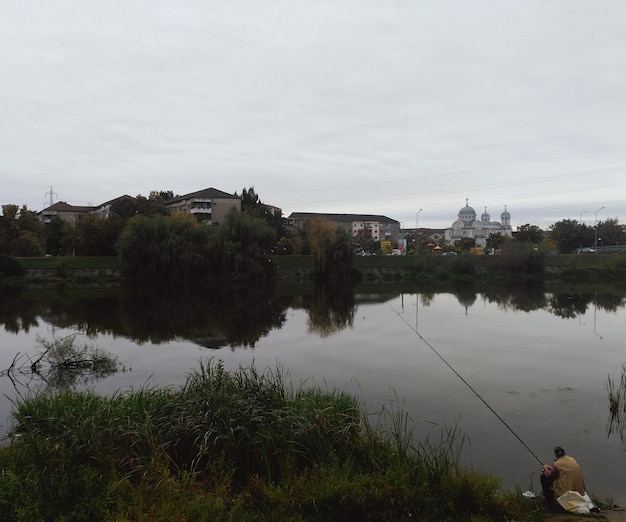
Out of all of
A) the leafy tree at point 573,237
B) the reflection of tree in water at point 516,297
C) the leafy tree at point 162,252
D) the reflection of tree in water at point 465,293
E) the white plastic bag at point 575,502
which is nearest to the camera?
the white plastic bag at point 575,502

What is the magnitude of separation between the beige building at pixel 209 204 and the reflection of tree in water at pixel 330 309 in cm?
4202

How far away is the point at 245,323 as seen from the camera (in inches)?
958

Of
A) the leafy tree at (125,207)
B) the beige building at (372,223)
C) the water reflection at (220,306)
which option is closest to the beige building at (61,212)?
the leafy tree at (125,207)

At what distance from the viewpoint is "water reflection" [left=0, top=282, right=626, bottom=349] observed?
22.1 m

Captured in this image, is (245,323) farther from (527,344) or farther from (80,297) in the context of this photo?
(80,297)

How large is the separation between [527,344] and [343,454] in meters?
14.1

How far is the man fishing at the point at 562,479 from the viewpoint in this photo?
6.21 meters

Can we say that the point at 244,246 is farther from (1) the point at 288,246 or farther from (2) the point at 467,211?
(2) the point at 467,211

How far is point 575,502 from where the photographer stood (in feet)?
19.5

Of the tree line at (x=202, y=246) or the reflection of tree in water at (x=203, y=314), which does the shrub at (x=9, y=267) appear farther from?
the reflection of tree in water at (x=203, y=314)

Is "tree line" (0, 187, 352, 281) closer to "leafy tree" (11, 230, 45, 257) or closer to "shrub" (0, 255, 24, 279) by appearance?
"leafy tree" (11, 230, 45, 257)

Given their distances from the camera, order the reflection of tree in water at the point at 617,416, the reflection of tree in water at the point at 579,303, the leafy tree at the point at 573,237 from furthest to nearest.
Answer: the leafy tree at the point at 573,237, the reflection of tree in water at the point at 579,303, the reflection of tree in water at the point at 617,416

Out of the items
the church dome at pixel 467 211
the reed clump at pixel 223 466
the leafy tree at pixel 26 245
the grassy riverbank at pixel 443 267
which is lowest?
the reed clump at pixel 223 466

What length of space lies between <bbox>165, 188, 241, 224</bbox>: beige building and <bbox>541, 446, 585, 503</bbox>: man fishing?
3101 inches
